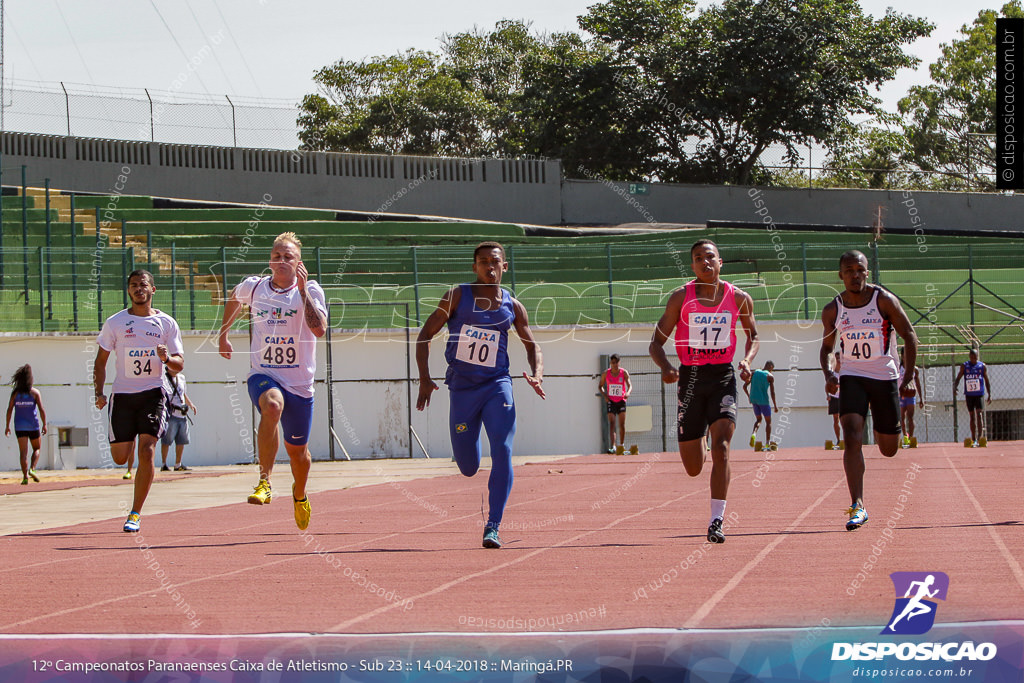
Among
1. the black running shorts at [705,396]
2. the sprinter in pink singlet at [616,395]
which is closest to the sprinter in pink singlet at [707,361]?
the black running shorts at [705,396]

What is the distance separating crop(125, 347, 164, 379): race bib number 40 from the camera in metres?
9.35

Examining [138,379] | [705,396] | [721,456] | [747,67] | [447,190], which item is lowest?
[721,456]

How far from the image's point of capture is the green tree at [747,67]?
Answer: 149 feet

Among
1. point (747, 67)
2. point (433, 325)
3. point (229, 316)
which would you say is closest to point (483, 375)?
point (433, 325)

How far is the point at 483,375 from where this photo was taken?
312 inches

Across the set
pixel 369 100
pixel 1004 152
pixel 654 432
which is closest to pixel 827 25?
Answer: pixel 369 100

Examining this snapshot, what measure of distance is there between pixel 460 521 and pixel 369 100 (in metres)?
45.5

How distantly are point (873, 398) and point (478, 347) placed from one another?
3.01 m

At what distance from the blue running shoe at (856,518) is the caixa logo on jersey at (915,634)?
2.50m

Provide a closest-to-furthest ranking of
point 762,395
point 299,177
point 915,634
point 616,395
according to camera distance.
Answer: point 915,634 → point 616,395 → point 762,395 → point 299,177

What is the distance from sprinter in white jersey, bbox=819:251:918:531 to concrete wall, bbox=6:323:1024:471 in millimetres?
15682

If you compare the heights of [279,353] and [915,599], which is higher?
[279,353]

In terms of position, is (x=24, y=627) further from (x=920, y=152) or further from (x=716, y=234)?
(x=920, y=152)

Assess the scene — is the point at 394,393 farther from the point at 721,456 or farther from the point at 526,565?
the point at 526,565
